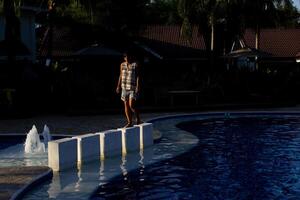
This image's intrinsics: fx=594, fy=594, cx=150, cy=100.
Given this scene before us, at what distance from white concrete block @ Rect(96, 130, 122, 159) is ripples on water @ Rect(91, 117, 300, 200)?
1.19 metres

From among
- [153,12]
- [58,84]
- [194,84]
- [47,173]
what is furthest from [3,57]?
[153,12]

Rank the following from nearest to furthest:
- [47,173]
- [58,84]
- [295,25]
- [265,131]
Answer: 1. [47,173]
2. [265,131]
3. [58,84]
4. [295,25]

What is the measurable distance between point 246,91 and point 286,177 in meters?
16.7

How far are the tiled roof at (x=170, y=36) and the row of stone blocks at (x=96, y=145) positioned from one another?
36.0m

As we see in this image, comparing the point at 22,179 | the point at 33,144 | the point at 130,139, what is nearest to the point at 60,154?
the point at 22,179

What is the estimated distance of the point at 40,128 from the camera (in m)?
16.8

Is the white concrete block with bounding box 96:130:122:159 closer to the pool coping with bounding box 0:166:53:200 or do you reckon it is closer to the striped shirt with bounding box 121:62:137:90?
the pool coping with bounding box 0:166:53:200

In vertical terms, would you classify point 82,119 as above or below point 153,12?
below

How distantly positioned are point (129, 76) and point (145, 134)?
1817 millimetres

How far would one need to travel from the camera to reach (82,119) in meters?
19.5

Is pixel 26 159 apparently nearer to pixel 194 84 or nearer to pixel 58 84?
pixel 58 84

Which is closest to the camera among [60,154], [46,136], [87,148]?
[60,154]

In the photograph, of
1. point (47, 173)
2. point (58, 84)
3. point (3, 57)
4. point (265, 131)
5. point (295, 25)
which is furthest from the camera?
point (295, 25)

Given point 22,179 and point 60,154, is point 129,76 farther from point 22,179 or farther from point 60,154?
point 22,179
